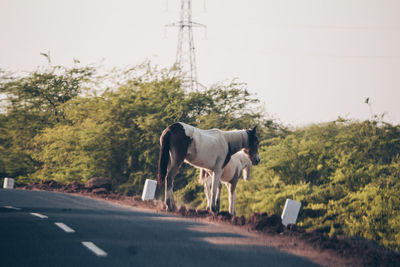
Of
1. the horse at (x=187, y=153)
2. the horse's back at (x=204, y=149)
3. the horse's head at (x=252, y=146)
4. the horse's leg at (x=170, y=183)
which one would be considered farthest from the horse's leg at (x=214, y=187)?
the horse's head at (x=252, y=146)

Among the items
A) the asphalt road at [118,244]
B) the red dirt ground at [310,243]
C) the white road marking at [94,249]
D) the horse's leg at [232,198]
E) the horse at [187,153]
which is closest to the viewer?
the asphalt road at [118,244]

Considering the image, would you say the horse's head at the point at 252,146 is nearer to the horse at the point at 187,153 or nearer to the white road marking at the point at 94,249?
the horse at the point at 187,153

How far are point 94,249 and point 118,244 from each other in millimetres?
592

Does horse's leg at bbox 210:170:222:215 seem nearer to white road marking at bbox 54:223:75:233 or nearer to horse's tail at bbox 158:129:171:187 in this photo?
horse's tail at bbox 158:129:171:187

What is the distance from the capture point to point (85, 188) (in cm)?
2167

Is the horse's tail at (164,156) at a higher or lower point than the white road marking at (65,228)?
higher

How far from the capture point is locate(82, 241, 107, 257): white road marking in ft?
21.8

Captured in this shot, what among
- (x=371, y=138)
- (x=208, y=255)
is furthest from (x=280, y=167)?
(x=208, y=255)

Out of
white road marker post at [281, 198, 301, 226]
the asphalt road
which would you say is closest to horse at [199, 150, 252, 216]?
white road marker post at [281, 198, 301, 226]

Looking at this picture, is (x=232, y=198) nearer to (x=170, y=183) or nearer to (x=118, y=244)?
(x=170, y=183)

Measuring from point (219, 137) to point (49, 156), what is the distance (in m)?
14.3

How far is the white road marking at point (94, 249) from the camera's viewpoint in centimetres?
664

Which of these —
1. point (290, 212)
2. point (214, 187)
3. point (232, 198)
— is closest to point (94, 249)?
point (290, 212)

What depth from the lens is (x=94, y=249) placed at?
6930 millimetres
